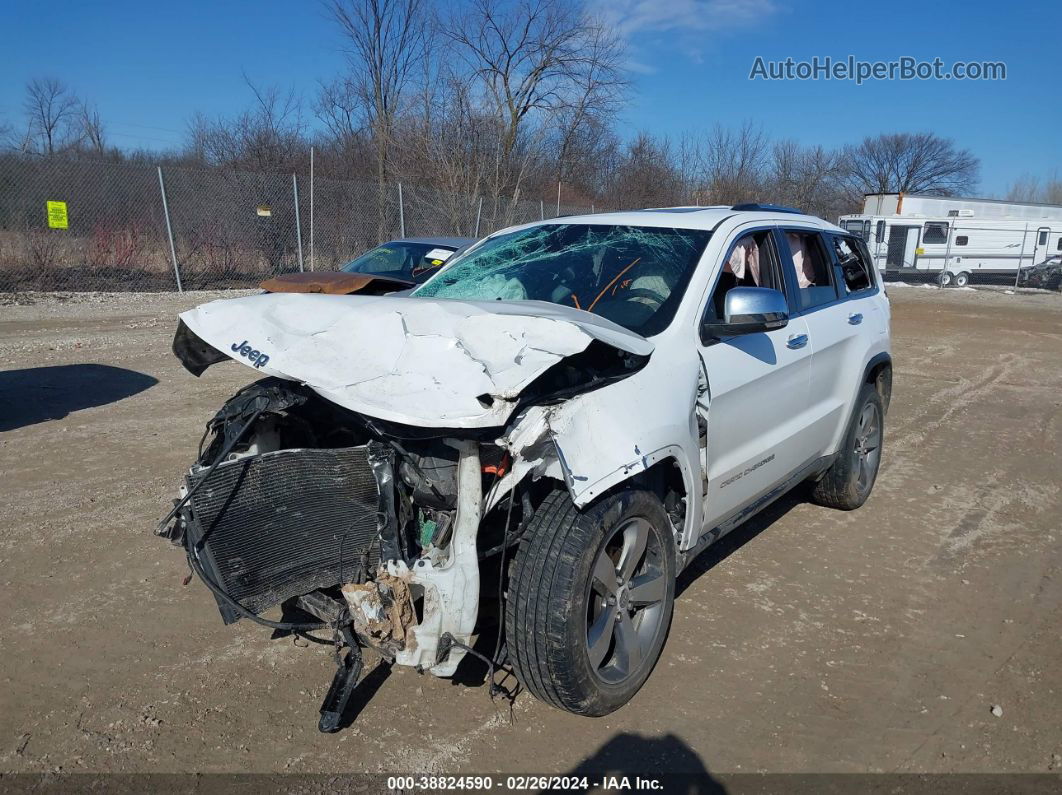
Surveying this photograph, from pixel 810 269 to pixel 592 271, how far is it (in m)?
1.66

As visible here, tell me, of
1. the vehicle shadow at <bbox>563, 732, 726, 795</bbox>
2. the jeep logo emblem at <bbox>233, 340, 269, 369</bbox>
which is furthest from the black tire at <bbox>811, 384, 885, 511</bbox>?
the jeep logo emblem at <bbox>233, 340, 269, 369</bbox>

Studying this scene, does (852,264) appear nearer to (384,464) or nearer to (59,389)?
(384,464)

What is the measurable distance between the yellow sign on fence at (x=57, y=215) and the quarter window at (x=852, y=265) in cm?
1380

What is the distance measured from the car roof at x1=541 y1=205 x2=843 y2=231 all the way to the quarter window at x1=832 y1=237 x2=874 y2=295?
0.62m

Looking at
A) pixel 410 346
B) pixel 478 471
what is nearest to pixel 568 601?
pixel 478 471

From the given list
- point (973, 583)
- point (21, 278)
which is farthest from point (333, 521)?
point (21, 278)

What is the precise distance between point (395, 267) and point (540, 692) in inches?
318

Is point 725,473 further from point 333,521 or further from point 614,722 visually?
point 333,521

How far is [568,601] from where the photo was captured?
2.79 metres

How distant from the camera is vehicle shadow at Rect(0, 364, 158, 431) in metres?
6.93

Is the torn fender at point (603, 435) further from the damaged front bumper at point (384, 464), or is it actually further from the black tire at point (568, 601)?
the black tire at point (568, 601)

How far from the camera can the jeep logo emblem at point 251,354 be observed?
2.90m

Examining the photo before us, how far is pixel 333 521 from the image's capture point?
3.06m

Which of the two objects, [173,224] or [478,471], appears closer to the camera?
[478,471]
